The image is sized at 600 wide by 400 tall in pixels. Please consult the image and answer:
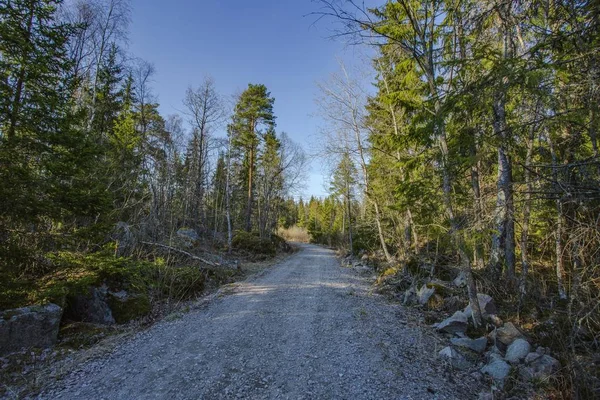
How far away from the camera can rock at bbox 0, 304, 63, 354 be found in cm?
426

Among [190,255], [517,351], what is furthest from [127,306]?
[517,351]

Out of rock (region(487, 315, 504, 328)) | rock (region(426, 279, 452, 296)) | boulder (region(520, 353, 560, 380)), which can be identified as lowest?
boulder (region(520, 353, 560, 380))

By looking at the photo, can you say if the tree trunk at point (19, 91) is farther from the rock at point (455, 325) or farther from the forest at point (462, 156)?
the rock at point (455, 325)

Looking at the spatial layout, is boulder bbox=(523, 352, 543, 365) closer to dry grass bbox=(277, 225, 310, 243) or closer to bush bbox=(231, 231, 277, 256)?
bush bbox=(231, 231, 277, 256)

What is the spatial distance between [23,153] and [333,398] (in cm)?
664

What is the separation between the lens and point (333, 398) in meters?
3.30

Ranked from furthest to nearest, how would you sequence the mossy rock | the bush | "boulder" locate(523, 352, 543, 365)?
1. the bush
2. the mossy rock
3. "boulder" locate(523, 352, 543, 365)

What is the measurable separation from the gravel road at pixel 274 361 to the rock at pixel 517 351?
85cm

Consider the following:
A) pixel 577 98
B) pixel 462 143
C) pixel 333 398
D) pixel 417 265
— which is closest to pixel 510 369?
A: pixel 333 398

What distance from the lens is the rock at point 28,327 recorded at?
4258mm

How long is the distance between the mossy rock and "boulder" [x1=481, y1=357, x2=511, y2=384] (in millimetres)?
6710

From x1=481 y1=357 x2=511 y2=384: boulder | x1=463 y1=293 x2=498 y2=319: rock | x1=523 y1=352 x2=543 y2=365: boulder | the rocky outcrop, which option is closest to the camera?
x1=481 y1=357 x2=511 y2=384: boulder

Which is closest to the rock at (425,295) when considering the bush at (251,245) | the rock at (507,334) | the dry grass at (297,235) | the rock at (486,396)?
the rock at (507,334)

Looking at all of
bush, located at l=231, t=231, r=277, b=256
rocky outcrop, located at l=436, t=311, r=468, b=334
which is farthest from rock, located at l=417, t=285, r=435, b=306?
bush, located at l=231, t=231, r=277, b=256
